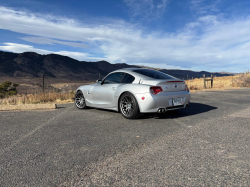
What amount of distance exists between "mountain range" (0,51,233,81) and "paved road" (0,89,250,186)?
369 feet

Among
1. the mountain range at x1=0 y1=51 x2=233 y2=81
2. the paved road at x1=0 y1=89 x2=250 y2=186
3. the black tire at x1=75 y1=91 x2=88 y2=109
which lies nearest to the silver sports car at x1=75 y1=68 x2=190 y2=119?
the paved road at x1=0 y1=89 x2=250 y2=186

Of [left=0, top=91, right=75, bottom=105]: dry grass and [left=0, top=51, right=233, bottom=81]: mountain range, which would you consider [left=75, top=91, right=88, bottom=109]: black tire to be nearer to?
[left=0, top=91, right=75, bottom=105]: dry grass

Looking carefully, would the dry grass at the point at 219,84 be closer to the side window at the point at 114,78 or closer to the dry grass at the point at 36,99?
the dry grass at the point at 36,99

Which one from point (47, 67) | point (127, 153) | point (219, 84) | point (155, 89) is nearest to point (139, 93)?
point (155, 89)

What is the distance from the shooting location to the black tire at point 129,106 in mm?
5883

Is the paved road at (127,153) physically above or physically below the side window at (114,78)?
below

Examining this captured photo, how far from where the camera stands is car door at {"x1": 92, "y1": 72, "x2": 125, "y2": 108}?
22.0ft

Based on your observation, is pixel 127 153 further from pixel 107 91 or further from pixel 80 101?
pixel 80 101

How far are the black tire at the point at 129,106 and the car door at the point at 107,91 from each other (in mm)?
452

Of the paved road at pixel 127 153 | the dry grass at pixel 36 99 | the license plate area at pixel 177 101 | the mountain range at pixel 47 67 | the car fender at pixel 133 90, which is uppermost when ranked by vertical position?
the mountain range at pixel 47 67

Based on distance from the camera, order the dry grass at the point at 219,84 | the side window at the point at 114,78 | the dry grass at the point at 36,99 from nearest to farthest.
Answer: the side window at the point at 114,78, the dry grass at the point at 36,99, the dry grass at the point at 219,84

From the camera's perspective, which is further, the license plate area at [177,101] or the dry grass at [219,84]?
the dry grass at [219,84]

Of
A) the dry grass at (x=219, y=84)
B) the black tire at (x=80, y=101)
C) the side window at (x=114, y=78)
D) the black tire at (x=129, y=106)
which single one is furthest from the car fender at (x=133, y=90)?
the dry grass at (x=219, y=84)

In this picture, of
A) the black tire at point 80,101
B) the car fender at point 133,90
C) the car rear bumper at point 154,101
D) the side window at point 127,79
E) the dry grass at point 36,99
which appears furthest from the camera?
the dry grass at point 36,99
